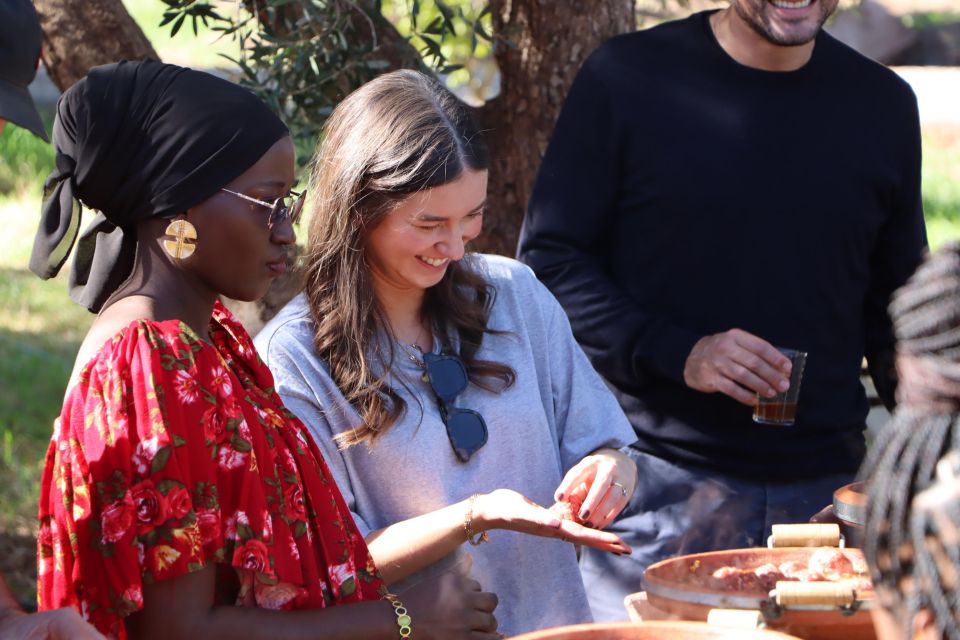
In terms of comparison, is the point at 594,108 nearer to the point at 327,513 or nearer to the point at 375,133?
the point at 375,133

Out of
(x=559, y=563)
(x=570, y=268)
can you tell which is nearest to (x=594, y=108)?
(x=570, y=268)

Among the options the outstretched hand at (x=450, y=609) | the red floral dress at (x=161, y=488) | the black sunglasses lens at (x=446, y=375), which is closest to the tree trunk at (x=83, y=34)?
the black sunglasses lens at (x=446, y=375)

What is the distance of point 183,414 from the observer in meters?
1.94

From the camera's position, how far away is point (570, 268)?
330 centimetres

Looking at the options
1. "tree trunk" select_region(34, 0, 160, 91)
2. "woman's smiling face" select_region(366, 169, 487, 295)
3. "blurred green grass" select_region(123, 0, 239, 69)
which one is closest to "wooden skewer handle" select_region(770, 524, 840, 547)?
"woman's smiling face" select_region(366, 169, 487, 295)

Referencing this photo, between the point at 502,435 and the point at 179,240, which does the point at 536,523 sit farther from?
the point at 179,240

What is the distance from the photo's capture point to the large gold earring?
2109 millimetres

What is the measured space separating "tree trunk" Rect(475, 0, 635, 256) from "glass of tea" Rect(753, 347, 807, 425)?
1.33 m

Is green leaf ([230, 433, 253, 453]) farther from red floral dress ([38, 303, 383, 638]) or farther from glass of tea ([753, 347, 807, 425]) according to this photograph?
glass of tea ([753, 347, 807, 425])

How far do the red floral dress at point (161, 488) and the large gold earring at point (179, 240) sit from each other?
13 centimetres

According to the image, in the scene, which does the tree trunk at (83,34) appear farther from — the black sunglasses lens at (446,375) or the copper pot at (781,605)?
the copper pot at (781,605)

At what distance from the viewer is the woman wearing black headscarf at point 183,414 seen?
1.91 metres

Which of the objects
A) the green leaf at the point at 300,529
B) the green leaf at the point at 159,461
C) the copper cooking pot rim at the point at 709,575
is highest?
the green leaf at the point at 159,461

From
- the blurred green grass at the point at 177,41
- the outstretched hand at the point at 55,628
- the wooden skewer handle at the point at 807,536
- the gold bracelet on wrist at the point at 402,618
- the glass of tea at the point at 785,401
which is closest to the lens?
the outstretched hand at the point at 55,628
